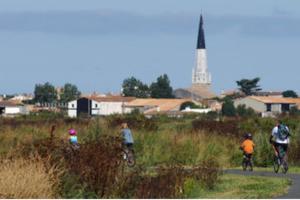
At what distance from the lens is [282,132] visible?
2944cm

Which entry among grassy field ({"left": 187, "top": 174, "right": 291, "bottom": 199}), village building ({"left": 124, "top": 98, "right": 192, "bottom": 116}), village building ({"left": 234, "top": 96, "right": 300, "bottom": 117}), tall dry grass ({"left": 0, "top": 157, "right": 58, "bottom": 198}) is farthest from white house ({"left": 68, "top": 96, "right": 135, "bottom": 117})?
tall dry grass ({"left": 0, "top": 157, "right": 58, "bottom": 198})

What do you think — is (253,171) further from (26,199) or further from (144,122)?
(144,122)

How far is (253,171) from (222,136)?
7631 mm

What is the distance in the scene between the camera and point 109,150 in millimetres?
20281

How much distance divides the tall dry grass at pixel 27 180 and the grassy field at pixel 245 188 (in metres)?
Result: 3.46

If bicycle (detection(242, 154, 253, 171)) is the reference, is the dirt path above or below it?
below

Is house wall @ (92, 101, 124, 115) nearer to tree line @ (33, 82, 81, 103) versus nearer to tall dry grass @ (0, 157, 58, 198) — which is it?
tree line @ (33, 82, 81, 103)

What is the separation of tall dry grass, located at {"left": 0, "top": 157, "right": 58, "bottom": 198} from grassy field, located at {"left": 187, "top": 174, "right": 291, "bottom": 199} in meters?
3.46

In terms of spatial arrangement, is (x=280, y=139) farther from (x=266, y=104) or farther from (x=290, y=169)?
(x=266, y=104)

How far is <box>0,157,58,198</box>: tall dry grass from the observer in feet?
57.1

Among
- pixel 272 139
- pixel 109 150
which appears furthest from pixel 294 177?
pixel 109 150

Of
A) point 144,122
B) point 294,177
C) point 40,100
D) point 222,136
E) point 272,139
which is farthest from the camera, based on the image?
point 40,100

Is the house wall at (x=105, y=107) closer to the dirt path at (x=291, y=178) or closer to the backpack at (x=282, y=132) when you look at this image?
the dirt path at (x=291, y=178)

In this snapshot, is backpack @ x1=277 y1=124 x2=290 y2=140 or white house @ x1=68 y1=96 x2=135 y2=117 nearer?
backpack @ x1=277 y1=124 x2=290 y2=140
